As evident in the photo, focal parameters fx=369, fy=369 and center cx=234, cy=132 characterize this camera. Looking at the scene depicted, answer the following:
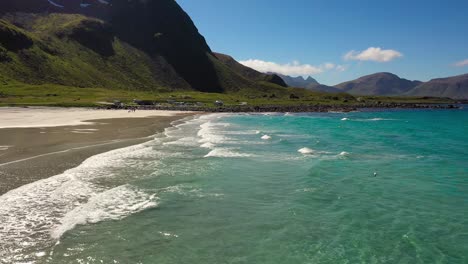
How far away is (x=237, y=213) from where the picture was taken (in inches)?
716

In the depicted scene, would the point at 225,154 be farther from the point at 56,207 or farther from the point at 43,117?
the point at 43,117

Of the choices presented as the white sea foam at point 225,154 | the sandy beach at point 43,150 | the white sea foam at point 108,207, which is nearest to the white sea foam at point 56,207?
the white sea foam at point 108,207

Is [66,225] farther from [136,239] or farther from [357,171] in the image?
[357,171]

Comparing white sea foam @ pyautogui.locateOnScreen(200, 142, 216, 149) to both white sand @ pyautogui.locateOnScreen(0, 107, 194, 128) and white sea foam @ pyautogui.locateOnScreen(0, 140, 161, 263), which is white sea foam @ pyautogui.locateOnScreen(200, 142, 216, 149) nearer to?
white sea foam @ pyautogui.locateOnScreen(0, 140, 161, 263)

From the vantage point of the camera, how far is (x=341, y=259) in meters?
13.2

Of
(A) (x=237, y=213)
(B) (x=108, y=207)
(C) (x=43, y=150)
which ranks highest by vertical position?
(C) (x=43, y=150)

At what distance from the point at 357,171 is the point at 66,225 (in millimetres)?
21914

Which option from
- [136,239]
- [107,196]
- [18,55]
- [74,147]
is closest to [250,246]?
[136,239]

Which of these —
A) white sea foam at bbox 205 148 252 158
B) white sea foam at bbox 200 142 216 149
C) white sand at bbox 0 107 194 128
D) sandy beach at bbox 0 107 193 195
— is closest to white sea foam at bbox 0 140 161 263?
sandy beach at bbox 0 107 193 195

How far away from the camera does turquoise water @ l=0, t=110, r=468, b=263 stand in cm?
1348

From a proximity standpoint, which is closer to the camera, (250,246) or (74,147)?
(250,246)

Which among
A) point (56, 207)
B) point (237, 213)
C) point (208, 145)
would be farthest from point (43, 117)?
point (237, 213)

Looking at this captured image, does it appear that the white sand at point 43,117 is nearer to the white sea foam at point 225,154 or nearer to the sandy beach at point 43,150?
the sandy beach at point 43,150

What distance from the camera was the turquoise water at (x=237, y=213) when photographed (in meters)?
13.5
